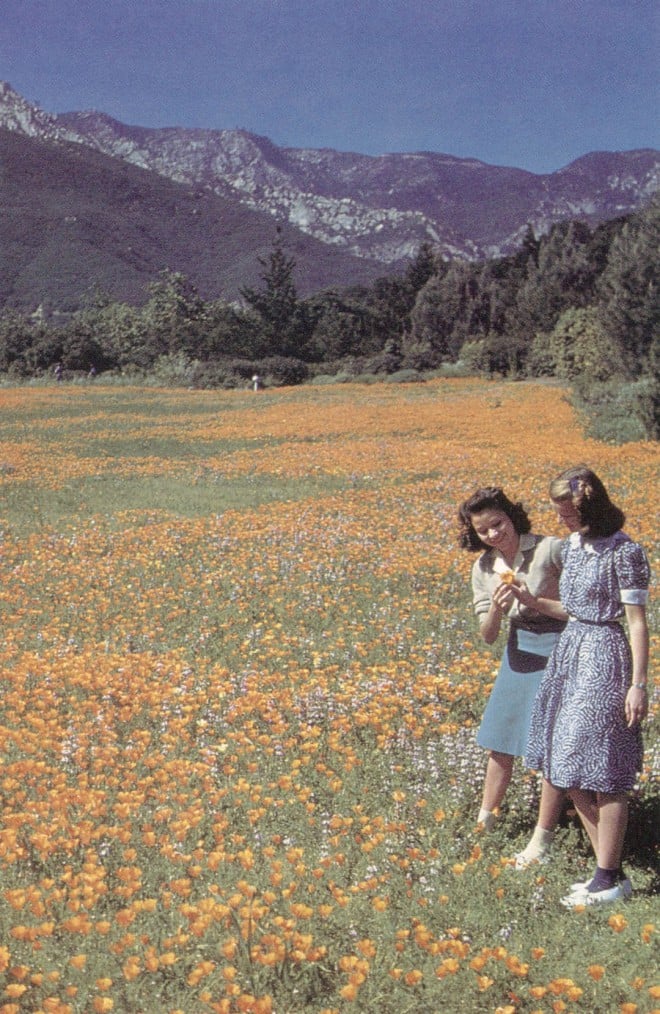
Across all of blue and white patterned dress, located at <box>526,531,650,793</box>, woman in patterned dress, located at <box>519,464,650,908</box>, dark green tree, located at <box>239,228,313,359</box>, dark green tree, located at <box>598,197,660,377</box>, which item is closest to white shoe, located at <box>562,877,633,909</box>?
woman in patterned dress, located at <box>519,464,650,908</box>

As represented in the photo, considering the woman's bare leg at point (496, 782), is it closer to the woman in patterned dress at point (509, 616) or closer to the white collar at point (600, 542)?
the woman in patterned dress at point (509, 616)

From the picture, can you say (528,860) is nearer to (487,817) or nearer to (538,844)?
(538,844)

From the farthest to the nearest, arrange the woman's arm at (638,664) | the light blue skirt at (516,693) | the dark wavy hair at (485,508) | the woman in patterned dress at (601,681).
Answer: the light blue skirt at (516,693)
the dark wavy hair at (485,508)
the woman in patterned dress at (601,681)
the woman's arm at (638,664)

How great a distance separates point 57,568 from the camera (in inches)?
445

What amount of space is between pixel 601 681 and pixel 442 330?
241ft

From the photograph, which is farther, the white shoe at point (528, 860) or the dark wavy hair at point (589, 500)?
the white shoe at point (528, 860)

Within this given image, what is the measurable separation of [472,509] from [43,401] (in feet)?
136

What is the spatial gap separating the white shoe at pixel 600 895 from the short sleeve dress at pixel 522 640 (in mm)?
738

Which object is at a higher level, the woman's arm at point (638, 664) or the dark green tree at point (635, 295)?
the dark green tree at point (635, 295)

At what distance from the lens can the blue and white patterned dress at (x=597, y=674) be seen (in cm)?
423

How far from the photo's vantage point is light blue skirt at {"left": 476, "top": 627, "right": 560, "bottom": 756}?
187 inches

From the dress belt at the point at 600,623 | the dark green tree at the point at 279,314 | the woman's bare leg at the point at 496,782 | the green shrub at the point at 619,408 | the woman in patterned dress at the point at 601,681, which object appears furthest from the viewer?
the dark green tree at the point at 279,314

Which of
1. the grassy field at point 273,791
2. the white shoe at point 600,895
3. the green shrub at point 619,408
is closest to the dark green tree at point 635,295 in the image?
the green shrub at point 619,408

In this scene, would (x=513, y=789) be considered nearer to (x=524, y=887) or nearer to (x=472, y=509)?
(x=524, y=887)
